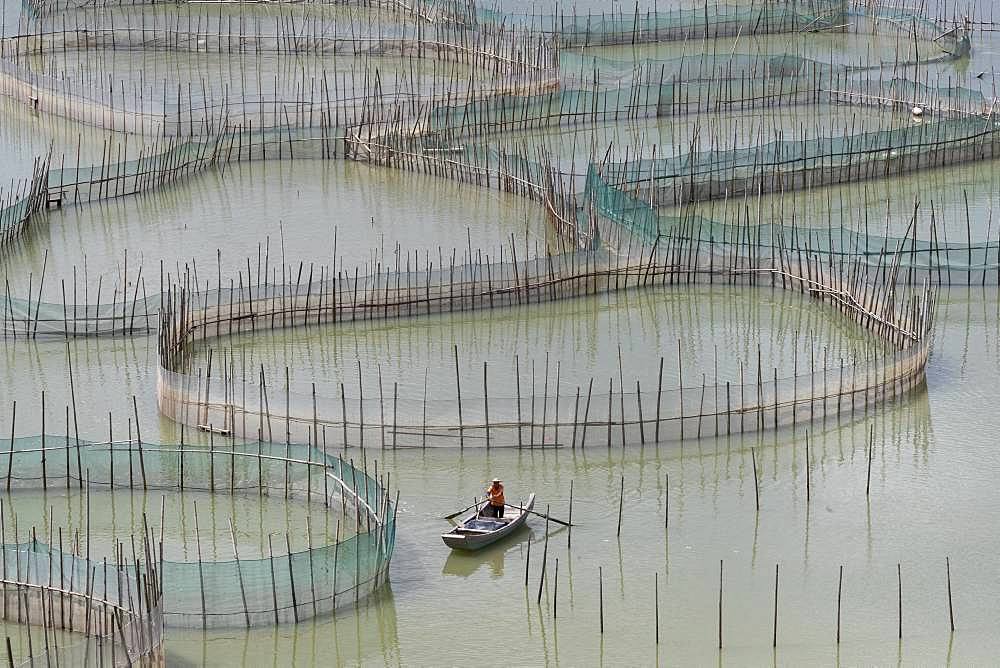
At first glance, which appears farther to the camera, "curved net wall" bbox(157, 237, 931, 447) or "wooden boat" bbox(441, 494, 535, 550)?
"curved net wall" bbox(157, 237, 931, 447)

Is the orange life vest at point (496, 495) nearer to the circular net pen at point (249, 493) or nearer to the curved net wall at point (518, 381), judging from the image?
the circular net pen at point (249, 493)

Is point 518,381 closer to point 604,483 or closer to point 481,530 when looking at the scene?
point 604,483

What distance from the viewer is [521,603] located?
17.7m

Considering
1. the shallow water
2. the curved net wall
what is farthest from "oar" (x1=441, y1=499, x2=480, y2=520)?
the shallow water

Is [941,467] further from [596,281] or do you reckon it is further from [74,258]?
[74,258]

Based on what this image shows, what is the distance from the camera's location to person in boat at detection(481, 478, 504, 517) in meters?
18.7

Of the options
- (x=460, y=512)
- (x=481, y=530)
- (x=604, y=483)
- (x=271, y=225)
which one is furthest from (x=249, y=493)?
(x=271, y=225)

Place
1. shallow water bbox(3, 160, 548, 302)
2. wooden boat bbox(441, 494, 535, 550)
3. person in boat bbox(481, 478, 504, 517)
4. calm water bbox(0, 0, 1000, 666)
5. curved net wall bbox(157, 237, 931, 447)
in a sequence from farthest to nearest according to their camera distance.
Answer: shallow water bbox(3, 160, 548, 302) → curved net wall bbox(157, 237, 931, 447) → person in boat bbox(481, 478, 504, 517) → wooden boat bbox(441, 494, 535, 550) → calm water bbox(0, 0, 1000, 666)

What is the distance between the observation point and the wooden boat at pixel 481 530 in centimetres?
1852

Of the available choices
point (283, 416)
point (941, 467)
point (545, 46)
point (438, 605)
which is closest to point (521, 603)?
point (438, 605)

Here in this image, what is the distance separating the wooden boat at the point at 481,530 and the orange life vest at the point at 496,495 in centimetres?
15

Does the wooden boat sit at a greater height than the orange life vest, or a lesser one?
lesser

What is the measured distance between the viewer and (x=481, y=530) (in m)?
18.5

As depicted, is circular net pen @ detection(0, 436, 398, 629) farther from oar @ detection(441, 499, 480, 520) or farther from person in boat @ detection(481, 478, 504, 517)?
person in boat @ detection(481, 478, 504, 517)
